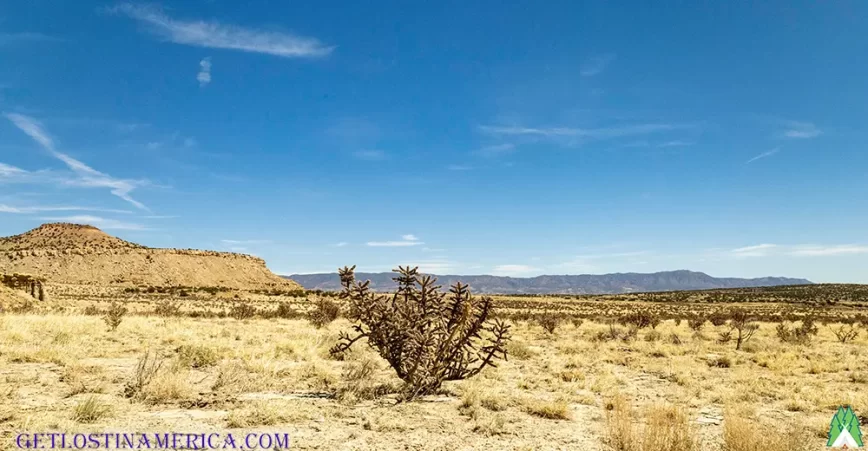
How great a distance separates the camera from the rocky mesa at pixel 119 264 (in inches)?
3123

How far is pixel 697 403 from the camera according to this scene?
967cm

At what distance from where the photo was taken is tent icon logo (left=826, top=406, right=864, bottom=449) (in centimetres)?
701

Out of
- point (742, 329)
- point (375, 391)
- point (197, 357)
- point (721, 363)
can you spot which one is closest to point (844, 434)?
point (375, 391)

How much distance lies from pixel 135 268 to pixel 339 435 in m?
90.8

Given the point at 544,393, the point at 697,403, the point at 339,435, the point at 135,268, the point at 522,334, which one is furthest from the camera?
the point at 135,268

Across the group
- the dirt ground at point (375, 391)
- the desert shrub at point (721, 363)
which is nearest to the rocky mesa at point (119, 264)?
the dirt ground at point (375, 391)

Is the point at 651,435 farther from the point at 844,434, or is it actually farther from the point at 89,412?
the point at 89,412

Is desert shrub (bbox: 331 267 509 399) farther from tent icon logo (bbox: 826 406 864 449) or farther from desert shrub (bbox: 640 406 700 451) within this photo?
tent icon logo (bbox: 826 406 864 449)

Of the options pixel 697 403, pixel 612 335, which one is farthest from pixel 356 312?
pixel 612 335

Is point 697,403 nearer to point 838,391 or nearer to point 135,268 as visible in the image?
point 838,391

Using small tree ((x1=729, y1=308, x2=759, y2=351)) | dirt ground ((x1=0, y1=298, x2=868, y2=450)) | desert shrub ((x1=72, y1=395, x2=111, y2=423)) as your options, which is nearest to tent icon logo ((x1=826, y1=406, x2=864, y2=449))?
dirt ground ((x1=0, y1=298, x2=868, y2=450))

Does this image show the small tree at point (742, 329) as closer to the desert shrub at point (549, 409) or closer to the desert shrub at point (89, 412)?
the desert shrub at point (549, 409)

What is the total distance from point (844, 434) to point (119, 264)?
94.8 metres

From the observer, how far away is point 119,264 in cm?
8462
